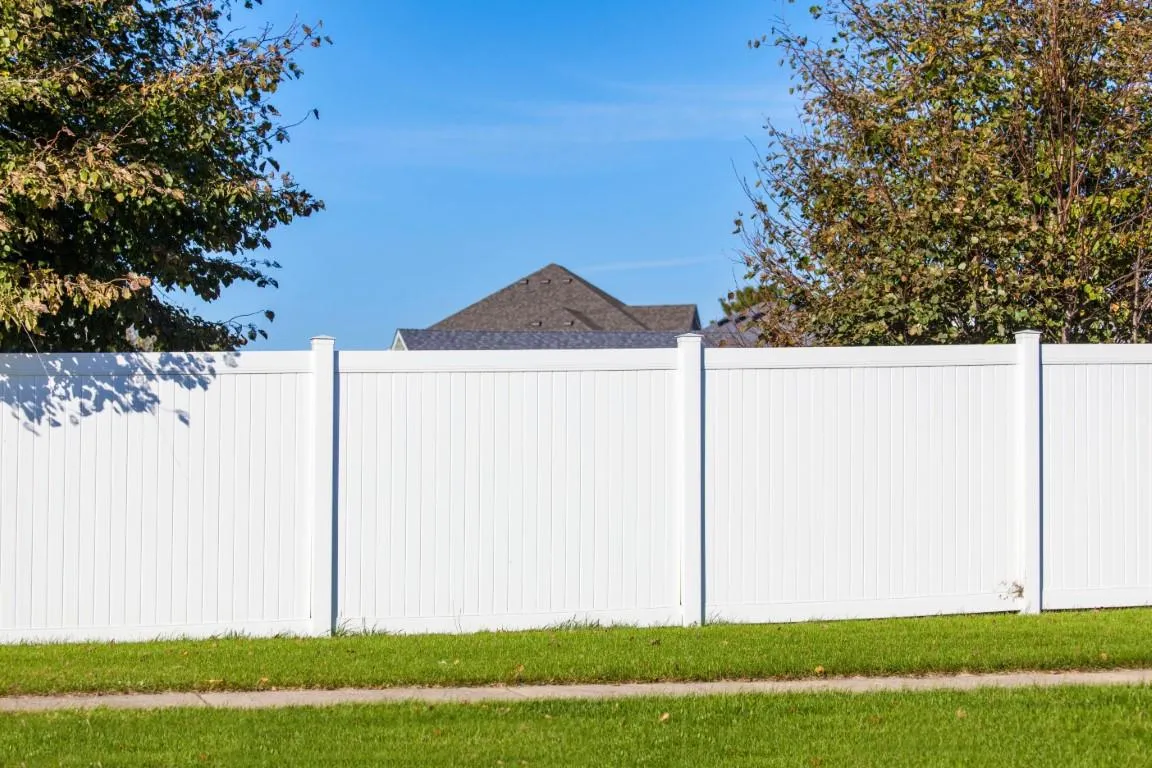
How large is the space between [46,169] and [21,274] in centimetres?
73

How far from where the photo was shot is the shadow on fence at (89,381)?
28.5 ft

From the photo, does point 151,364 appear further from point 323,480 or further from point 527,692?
point 527,692

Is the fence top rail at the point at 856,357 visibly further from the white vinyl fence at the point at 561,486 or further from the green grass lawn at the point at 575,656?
the green grass lawn at the point at 575,656

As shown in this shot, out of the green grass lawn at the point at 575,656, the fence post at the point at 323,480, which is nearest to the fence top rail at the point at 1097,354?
the green grass lawn at the point at 575,656

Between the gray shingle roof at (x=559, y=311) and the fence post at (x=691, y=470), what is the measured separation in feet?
82.1

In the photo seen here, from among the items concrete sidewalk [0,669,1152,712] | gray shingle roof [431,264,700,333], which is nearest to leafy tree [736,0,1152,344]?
concrete sidewalk [0,669,1152,712]

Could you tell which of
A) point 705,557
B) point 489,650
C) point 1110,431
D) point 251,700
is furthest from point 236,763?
point 1110,431

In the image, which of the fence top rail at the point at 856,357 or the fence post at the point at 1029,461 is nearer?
the fence top rail at the point at 856,357

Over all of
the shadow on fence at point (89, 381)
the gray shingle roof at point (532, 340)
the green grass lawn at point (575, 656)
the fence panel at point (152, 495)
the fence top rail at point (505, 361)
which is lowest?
the green grass lawn at point (575, 656)

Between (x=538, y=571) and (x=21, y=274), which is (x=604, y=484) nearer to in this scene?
(x=538, y=571)

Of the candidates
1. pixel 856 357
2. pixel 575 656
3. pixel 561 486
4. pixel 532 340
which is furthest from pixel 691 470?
pixel 532 340

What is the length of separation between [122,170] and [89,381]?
4.83 feet

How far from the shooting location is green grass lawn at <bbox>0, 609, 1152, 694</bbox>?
755 centimetres

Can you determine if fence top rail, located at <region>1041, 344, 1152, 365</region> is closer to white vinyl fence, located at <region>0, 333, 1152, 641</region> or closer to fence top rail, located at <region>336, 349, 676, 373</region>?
white vinyl fence, located at <region>0, 333, 1152, 641</region>
